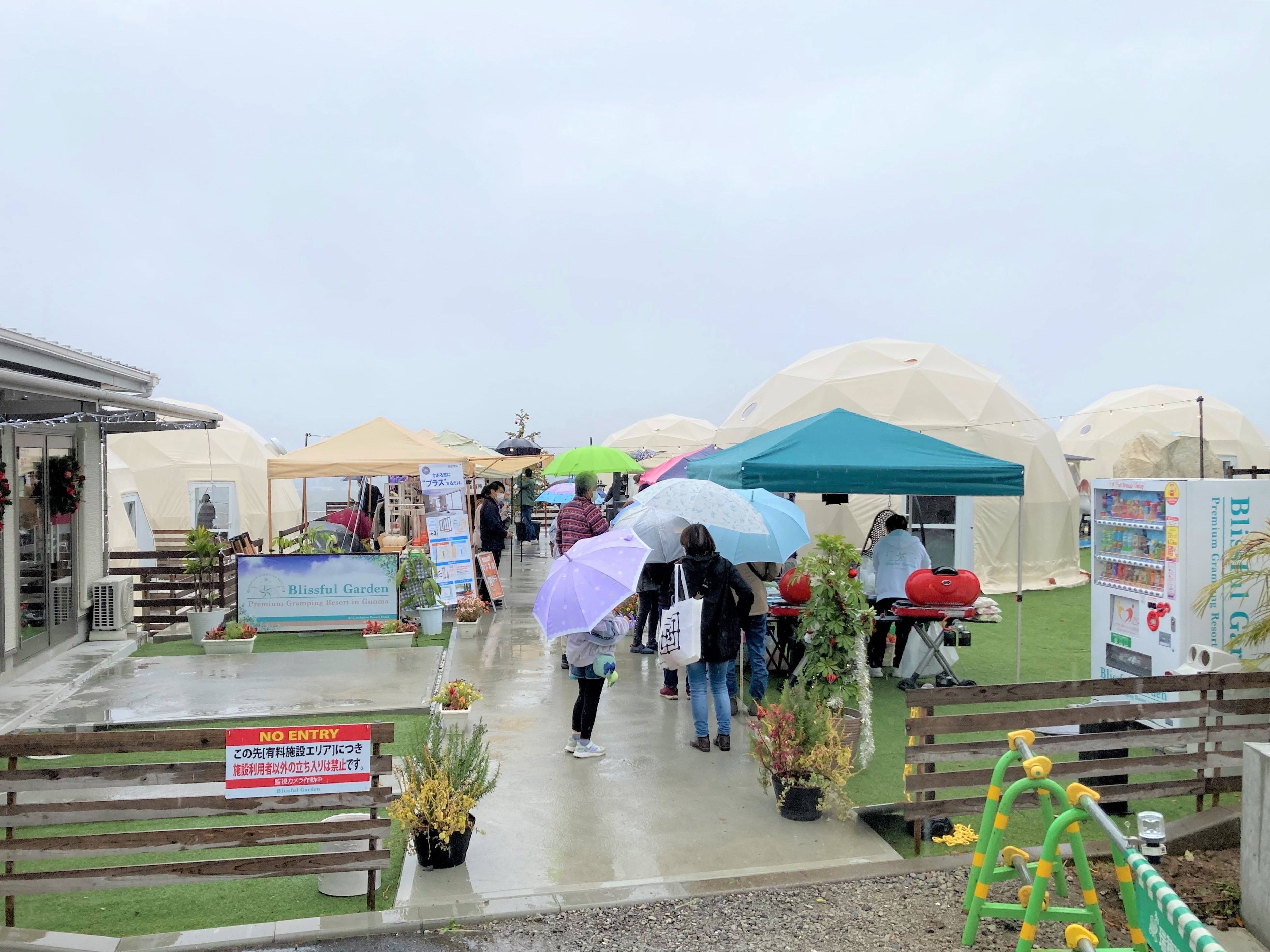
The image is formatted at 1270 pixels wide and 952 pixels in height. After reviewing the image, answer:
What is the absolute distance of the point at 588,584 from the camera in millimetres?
6262

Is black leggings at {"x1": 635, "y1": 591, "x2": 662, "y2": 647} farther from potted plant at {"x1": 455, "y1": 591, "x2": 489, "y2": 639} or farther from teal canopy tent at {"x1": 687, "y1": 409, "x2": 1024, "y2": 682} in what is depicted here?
potted plant at {"x1": 455, "y1": 591, "x2": 489, "y2": 639}

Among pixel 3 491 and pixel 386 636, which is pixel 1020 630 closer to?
pixel 386 636

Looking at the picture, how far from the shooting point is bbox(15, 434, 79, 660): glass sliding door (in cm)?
978

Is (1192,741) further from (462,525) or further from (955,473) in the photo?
(462,525)

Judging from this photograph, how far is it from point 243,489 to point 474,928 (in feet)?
79.3

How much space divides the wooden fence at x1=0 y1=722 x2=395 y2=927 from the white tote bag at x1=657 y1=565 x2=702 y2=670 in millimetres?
2602

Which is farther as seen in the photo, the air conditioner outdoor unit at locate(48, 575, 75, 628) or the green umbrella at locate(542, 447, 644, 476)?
the green umbrella at locate(542, 447, 644, 476)

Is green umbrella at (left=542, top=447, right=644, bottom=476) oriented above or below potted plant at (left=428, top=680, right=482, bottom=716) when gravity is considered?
above

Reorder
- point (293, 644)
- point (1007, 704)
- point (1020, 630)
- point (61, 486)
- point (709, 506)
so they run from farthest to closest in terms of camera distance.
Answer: point (293, 644)
point (61, 486)
point (1020, 630)
point (1007, 704)
point (709, 506)

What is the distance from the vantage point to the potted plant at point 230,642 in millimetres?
10852

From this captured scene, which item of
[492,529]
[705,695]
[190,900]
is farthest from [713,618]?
[492,529]

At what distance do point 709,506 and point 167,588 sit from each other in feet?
29.1

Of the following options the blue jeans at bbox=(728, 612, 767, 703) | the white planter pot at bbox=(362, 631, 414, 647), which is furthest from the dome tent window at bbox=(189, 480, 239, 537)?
the blue jeans at bbox=(728, 612, 767, 703)

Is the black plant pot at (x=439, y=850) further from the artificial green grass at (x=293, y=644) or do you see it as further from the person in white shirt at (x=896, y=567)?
the artificial green grass at (x=293, y=644)
